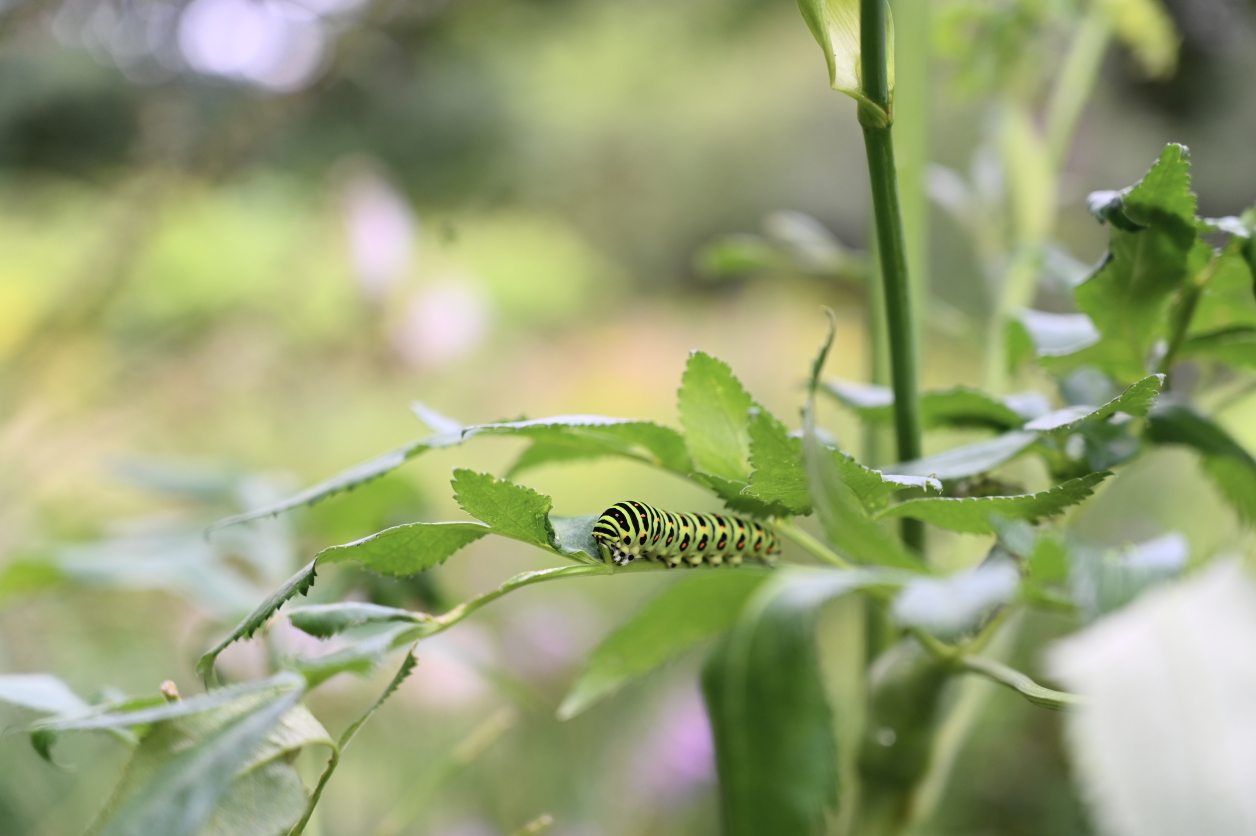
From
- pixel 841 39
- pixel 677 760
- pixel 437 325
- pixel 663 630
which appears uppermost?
pixel 841 39

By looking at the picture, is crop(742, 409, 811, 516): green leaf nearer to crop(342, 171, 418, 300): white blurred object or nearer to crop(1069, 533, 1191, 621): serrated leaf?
crop(1069, 533, 1191, 621): serrated leaf

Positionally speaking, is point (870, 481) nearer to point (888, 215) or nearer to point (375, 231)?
point (888, 215)

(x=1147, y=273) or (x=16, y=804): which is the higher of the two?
(x=1147, y=273)

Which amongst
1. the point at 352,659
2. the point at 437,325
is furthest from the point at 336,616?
the point at 437,325

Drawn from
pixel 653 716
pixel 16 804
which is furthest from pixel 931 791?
pixel 653 716

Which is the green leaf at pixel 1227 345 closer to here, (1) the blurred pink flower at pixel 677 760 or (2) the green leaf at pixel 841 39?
(2) the green leaf at pixel 841 39

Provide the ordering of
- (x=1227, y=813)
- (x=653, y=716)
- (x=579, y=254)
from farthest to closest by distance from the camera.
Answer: (x=579, y=254), (x=653, y=716), (x=1227, y=813)

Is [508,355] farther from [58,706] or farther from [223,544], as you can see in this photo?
[58,706]
